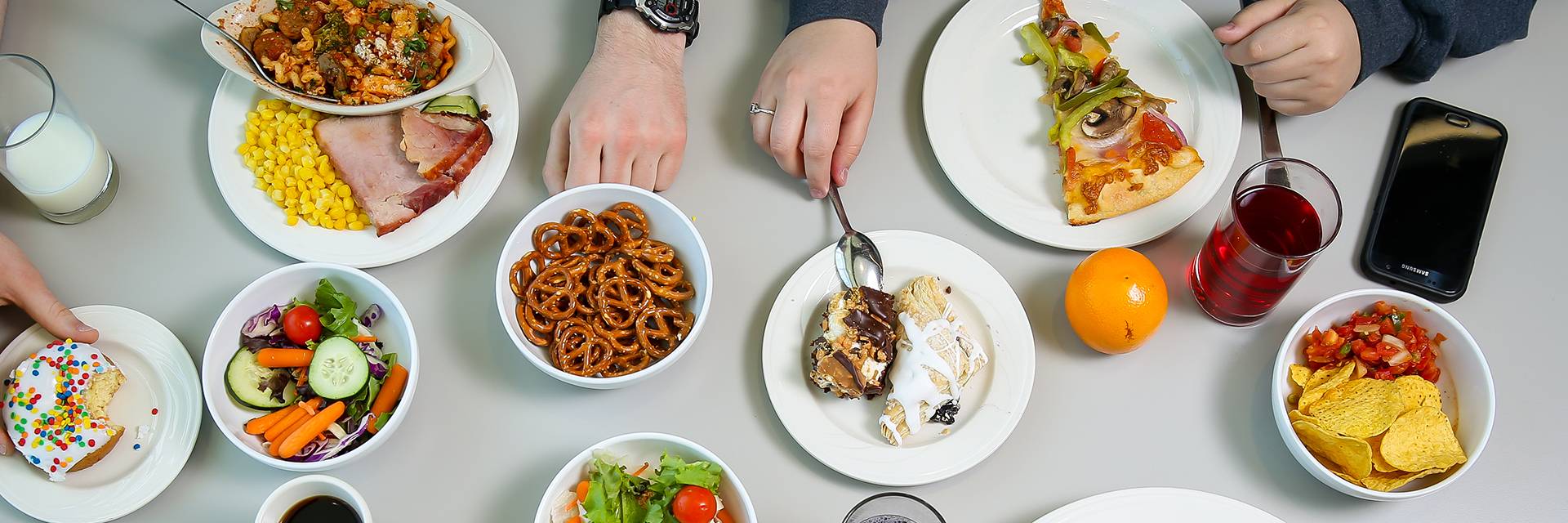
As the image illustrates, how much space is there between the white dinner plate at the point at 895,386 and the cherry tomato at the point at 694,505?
26 cm

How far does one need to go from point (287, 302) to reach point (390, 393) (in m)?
0.31

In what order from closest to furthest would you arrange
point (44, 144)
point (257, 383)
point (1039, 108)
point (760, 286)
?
point (257, 383) → point (44, 144) → point (760, 286) → point (1039, 108)

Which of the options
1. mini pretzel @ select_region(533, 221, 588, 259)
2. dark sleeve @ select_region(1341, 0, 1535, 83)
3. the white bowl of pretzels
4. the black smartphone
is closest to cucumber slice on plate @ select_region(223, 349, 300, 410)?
the white bowl of pretzels

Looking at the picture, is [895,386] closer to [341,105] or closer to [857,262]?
[857,262]

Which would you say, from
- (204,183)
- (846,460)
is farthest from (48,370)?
(846,460)

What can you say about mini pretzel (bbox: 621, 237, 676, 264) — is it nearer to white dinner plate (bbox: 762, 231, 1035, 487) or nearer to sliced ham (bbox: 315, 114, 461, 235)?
white dinner plate (bbox: 762, 231, 1035, 487)

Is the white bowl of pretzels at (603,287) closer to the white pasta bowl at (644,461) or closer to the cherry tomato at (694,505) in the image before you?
the white pasta bowl at (644,461)

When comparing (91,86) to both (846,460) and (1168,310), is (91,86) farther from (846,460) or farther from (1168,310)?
(1168,310)

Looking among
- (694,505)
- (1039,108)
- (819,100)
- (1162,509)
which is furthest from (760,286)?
(1162,509)

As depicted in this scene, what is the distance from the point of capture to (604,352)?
6.01 ft

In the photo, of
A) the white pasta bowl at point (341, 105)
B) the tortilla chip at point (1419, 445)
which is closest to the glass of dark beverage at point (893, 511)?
the tortilla chip at point (1419, 445)

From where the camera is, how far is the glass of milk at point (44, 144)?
1.89m

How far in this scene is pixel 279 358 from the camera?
1.79 metres

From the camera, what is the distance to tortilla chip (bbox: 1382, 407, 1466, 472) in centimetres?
172
